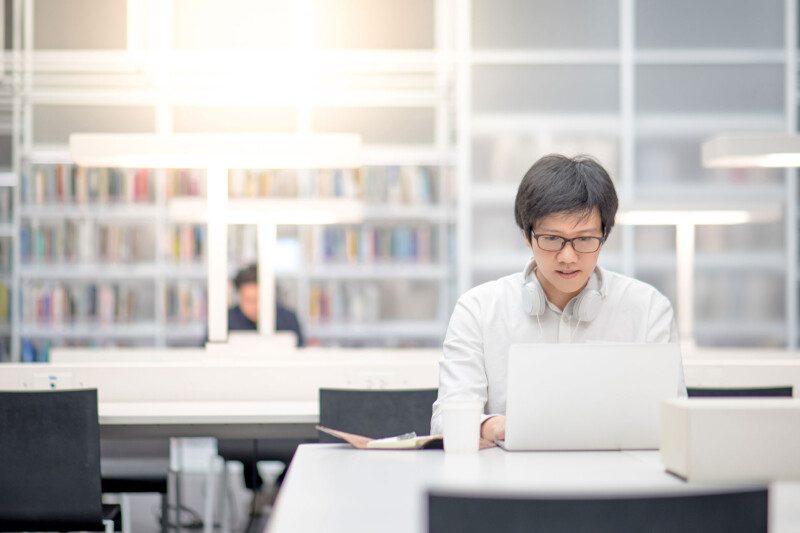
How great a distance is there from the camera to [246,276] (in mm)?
5180

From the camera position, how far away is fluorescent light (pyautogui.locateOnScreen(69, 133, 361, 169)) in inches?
129

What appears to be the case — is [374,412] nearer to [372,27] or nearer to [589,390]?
[589,390]

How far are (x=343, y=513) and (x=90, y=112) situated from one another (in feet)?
17.3

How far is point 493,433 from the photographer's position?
6.46 ft

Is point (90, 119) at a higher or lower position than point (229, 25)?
lower

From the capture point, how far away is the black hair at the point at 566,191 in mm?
2055

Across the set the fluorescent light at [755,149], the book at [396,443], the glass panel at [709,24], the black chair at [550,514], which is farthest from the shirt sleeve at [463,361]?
the glass panel at [709,24]

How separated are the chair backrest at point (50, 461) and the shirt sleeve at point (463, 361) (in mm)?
1010

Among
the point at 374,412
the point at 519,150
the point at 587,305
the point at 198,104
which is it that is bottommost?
the point at 374,412

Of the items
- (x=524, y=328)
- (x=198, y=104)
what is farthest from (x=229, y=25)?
(x=524, y=328)

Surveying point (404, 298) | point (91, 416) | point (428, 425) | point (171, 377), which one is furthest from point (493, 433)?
point (404, 298)

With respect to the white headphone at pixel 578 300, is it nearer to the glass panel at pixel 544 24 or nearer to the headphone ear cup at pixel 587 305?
the headphone ear cup at pixel 587 305

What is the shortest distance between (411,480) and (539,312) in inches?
29.0

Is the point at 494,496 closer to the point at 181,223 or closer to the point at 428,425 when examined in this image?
the point at 428,425
